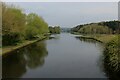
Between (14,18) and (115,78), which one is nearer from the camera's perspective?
(115,78)

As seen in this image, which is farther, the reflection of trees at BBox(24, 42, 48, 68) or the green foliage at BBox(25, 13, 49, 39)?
the green foliage at BBox(25, 13, 49, 39)

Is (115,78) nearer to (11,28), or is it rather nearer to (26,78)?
(26,78)

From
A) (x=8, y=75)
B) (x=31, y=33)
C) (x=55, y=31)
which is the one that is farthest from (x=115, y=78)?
(x=55, y=31)

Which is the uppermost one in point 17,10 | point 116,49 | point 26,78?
point 17,10

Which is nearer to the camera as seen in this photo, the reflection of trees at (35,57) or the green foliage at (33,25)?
the reflection of trees at (35,57)

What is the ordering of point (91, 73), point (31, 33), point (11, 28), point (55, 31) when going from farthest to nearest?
point (55, 31) < point (31, 33) < point (11, 28) < point (91, 73)

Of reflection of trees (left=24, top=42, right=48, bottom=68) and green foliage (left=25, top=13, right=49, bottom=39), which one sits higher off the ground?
green foliage (left=25, top=13, right=49, bottom=39)

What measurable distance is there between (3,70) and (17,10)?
19662 mm

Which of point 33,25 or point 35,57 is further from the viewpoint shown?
point 33,25

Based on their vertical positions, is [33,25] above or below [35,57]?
above

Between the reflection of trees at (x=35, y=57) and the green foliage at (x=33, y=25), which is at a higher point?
the green foliage at (x=33, y=25)

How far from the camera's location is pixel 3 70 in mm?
16578

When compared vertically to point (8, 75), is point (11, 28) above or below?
above

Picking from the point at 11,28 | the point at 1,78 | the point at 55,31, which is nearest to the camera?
the point at 1,78
